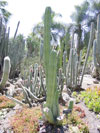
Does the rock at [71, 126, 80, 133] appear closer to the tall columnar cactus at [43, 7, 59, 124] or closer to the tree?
the tall columnar cactus at [43, 7, 59, 124]

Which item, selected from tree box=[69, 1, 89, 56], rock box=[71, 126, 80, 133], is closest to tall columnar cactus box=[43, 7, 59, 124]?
rock box=[71, 126, 80, 133]

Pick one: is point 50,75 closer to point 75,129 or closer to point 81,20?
point 75,129

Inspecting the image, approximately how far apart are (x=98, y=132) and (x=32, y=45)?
1695 centimetres

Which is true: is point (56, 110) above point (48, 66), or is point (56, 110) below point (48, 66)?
below

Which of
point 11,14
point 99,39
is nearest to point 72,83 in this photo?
point 99,39

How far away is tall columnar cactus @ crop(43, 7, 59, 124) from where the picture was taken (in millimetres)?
3035

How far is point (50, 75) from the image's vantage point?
10.1 feet

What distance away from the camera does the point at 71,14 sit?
696 inches

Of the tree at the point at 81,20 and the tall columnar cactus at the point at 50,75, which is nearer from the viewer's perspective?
the tall columnar cactus at the point at 50,75

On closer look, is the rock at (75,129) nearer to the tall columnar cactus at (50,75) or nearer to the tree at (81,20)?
the tall columnar cactus at (50,75)

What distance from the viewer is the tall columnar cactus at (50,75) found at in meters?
Result: 3.04

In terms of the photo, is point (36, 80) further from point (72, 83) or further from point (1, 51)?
point (1, 51)

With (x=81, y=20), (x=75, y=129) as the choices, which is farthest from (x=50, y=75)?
(x=81, y=20)

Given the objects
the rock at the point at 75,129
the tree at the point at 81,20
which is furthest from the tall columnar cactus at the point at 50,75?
the tree at the point at 81,20
